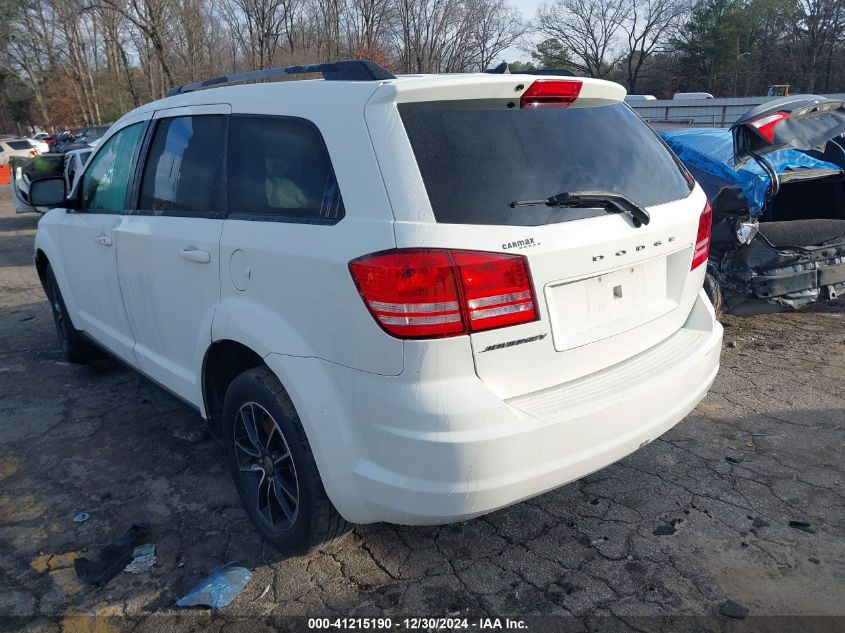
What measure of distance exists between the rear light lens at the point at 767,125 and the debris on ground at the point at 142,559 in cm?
477

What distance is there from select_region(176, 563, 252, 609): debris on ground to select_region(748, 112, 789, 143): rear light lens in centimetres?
452

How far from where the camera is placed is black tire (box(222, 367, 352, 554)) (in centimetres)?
246

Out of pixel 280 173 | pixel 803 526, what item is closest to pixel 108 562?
pixel 280 173

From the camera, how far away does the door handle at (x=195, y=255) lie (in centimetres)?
278

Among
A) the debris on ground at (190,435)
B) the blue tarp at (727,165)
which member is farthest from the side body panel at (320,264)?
the blue tarp at (727,165)

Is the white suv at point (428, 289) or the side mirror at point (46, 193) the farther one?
the side mirror at point (46, 193)

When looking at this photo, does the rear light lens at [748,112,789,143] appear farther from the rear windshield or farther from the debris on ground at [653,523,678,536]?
the debris on ground at [653,523,678,536]

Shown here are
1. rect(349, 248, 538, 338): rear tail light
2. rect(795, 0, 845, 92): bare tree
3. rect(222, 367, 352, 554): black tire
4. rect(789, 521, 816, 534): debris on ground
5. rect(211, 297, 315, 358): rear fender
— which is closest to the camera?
rect(349, 248, 538, 338): rear tail light

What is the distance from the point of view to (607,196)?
7.84 ft

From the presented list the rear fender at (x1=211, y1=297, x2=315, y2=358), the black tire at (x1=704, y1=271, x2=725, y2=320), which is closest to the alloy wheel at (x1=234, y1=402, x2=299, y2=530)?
the rear fender at (x1=211, y1=297, x2=315, y2=358)

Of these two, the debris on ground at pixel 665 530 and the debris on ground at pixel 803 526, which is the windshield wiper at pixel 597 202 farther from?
the debris on ground at pixel 803 526

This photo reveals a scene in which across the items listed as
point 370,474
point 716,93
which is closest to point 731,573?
Answer: point 370,474

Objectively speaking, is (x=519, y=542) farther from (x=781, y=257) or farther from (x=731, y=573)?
(x=781, y=257)

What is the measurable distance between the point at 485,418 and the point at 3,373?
4625 mm
